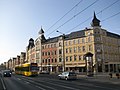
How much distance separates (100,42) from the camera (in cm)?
7619

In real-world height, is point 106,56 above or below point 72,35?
below

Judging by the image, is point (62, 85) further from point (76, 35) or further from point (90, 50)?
point (76, 35)

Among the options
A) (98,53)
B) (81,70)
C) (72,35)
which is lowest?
(81,70)

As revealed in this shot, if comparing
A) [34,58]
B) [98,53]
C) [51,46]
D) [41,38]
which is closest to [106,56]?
[98,53]

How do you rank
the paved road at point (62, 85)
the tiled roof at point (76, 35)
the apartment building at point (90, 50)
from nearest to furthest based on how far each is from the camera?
the paved road at point (62, 85)
the apartment building at point (90, 50)
the tiled roof at point (76, 35)

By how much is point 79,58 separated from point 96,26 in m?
13.2

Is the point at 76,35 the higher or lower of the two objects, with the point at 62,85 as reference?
higher

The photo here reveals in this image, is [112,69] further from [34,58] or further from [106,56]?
[34,58]

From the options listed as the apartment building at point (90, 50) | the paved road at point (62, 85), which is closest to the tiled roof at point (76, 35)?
the apartment building at point (90, 50)

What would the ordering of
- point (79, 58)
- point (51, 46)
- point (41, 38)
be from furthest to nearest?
1. point (41, 38)
2. point (51, 46)
3. point (79, 58)

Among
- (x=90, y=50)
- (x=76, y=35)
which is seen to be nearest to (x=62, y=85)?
(x=90, y=50)

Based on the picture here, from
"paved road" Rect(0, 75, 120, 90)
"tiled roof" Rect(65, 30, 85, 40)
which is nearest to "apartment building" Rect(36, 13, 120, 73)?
"tiled roof" Rect(65, 30, 85, 40)

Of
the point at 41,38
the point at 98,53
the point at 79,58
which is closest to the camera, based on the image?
the point at 98,53

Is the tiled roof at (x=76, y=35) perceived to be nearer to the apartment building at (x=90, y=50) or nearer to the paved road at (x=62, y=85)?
the apartment building at (x=90, y=50)
